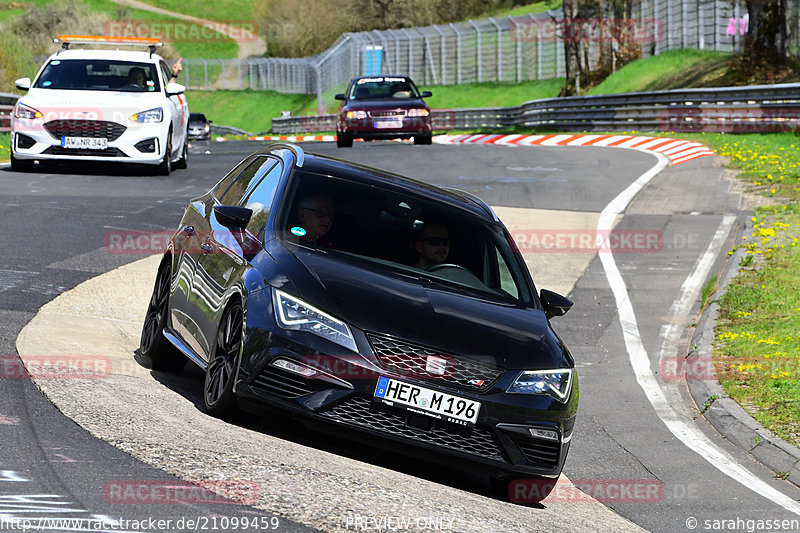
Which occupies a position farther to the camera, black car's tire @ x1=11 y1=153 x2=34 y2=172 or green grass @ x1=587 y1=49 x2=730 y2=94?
green grass @ x1=587 y1=49 x2=730 y2=94

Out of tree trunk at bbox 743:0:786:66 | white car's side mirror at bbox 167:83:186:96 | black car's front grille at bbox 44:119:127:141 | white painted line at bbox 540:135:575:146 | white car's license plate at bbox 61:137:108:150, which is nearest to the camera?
black car's front grille at bbox 44:119:127:141

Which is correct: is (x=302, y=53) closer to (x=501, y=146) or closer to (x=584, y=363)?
(x=501, y=146)

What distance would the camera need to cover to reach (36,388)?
6699mm

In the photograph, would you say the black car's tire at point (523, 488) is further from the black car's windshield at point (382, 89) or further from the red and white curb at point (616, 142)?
the black car's windshield at point (382, 89)

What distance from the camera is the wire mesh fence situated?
4597 cm

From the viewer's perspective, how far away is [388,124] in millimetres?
30078

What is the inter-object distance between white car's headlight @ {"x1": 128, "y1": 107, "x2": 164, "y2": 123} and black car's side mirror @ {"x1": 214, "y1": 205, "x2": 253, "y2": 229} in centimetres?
1215

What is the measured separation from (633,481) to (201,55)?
121 meters

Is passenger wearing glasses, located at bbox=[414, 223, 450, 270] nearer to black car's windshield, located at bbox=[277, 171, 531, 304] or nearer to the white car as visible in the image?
black car's windshield, located at bbox=[277, 171, 531, 304]

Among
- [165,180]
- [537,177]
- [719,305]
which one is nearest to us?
[719,305]

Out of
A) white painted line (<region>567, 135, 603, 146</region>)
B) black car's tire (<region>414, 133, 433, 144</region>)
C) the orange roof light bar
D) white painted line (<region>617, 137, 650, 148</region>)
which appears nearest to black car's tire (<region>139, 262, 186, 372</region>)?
the orange roof light bar

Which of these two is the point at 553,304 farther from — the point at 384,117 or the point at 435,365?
the point at 384,117

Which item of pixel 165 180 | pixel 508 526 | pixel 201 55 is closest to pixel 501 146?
pixel 165 180

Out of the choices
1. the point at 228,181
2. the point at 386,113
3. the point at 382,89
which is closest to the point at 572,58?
the point at 382,89
